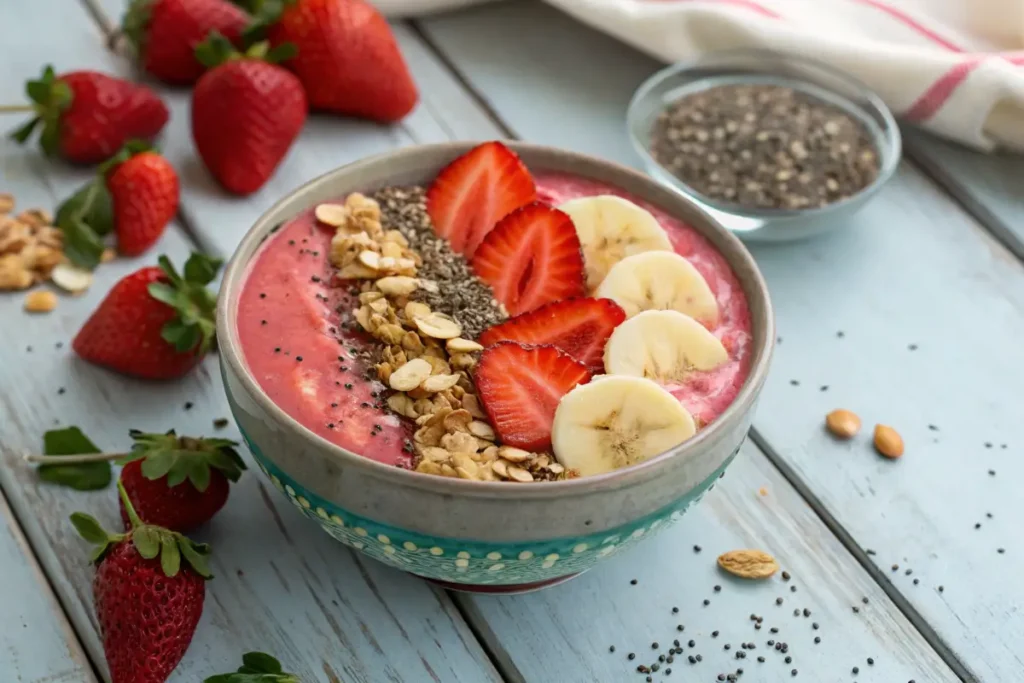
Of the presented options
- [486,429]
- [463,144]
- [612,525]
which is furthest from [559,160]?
[612,525]

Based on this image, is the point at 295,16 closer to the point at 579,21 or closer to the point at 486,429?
the point at 579,21

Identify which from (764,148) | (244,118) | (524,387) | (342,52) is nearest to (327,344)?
(524,387)

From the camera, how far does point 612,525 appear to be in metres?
1.20

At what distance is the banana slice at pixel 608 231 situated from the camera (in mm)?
1463

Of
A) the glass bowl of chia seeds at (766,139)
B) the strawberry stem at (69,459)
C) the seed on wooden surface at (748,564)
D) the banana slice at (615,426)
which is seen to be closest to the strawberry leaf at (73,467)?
the strawberry stem at (69,459)

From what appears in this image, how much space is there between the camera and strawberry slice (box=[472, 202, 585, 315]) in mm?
1413

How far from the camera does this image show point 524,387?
1261 millimetres

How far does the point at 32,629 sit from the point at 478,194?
0.73m

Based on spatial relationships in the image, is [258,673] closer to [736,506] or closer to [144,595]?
[144,595]

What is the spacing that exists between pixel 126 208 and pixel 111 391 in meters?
0.32

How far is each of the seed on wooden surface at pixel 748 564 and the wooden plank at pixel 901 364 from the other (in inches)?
5.0

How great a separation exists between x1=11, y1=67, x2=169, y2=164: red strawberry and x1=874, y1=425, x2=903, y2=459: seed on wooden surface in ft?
4.08

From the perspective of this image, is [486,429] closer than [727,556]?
Yes

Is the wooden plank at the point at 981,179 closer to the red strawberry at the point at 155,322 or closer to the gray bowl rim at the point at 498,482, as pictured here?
the gray bowl rim at the point at 498,482
